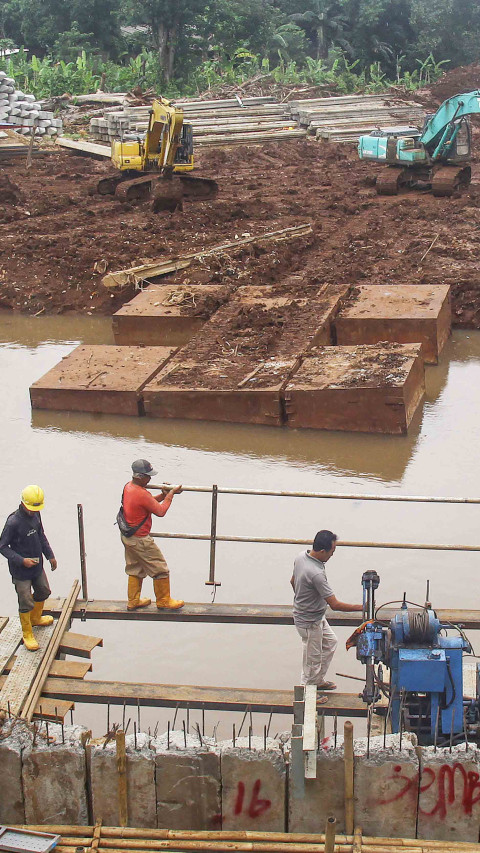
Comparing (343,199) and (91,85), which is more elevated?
(91,85)

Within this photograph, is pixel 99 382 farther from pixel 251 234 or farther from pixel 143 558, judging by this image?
pixel 251 234

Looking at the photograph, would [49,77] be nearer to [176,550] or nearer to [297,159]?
[297,159]

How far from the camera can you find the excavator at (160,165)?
2464 cm

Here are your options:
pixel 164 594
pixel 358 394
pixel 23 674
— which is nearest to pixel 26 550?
pixel 23 674

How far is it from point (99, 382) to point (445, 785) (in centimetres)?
909

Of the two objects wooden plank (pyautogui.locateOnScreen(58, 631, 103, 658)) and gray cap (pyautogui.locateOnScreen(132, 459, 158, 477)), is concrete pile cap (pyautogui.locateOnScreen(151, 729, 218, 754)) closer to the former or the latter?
wooden plank (pyautogui.locateOnScreen(58, 631, 103, 658))

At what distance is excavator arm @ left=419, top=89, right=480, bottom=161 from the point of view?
25.6 meters

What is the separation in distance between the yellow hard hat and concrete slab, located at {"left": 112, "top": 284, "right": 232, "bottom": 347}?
879 centimetres

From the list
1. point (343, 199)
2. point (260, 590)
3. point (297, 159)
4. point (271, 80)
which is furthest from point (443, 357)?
point (271, 80)

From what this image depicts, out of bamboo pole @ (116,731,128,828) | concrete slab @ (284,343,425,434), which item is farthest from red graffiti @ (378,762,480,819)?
concrete slab @ (284,343,425,434)

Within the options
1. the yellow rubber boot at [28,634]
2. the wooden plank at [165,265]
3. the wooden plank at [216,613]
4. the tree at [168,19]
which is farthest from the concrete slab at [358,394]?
the tree at [168,19]

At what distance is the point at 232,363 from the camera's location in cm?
1412

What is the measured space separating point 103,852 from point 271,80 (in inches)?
1603

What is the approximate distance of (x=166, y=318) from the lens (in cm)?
1608
